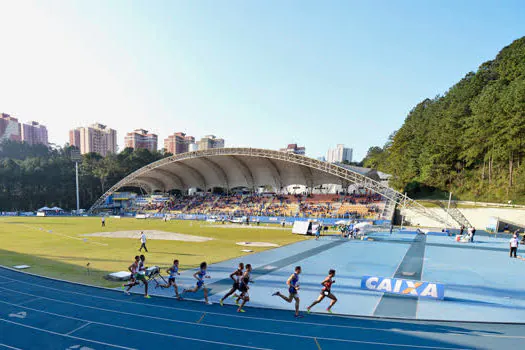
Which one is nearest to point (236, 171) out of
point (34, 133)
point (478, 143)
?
point (478, 143)

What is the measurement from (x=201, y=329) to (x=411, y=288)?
325 inches

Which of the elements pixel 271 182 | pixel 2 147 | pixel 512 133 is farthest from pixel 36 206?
pixel 512 133

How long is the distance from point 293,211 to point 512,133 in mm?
34270

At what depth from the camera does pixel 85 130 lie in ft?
485

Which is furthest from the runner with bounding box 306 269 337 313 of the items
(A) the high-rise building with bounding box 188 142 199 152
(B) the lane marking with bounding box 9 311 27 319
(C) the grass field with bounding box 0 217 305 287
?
(A) the high-rise building with bounding box 188 142 199 152

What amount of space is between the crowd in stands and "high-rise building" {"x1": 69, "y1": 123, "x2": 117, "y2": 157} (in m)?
92.6

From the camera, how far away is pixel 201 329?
805 centimetres

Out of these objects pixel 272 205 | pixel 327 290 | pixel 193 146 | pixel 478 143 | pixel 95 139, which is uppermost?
pixel 95 139

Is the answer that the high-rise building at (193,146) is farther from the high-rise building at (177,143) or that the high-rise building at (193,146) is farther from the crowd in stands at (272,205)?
the crowd in stands at (272,205)

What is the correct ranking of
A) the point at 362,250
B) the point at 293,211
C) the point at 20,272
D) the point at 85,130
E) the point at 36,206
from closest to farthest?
the point at 20,272 < the point at 362,250 < the point at 293,211 < the point at 36,206 < the point at 85,130

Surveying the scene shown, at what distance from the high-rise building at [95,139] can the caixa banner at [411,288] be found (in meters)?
161

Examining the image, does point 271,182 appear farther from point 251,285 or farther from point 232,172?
point 251,285

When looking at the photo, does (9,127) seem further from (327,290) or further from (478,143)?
(478,143)

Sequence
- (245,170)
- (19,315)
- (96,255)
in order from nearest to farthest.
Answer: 1. (19,315)
2. (96,255)
3. (245,170)
